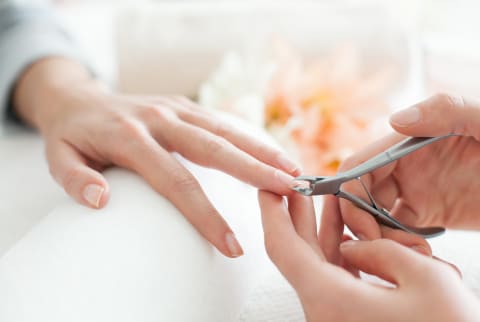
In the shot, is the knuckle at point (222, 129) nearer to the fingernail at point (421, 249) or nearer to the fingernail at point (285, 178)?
the fingernail at point (285, 178)

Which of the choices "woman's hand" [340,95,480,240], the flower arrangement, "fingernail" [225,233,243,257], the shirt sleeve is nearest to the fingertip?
"fingernail" [225,233,243,257]

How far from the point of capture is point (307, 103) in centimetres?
79

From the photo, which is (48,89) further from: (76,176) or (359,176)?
(359,176)

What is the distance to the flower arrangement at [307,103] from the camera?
76cm

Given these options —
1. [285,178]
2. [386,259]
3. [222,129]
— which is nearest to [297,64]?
[222,129]

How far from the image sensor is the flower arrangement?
2.48ft

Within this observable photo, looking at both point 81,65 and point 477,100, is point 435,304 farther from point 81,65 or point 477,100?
point 81,65

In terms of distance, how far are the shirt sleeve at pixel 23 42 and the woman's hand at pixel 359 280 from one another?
0.64 meters

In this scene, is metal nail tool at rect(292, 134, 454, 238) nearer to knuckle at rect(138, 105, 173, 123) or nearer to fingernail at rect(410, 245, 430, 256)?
fingernail at rect(410, 245, 430, 256)

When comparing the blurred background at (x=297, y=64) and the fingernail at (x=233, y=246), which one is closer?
the fingernail at (x=233, y=246)

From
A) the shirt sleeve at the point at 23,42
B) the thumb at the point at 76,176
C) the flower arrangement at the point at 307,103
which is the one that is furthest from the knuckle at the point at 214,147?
the shirt sleeve at the point at 23,42

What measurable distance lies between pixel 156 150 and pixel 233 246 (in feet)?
0.48

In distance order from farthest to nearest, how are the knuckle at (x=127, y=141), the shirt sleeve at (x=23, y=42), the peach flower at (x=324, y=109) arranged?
→ the shirt sleeve at (x=23, y=42) → the peach flower at (x=324, y=109) → the knuckle at (x=127, y=141)

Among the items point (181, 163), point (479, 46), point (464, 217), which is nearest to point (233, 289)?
point (181, 163)
